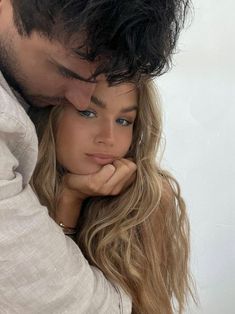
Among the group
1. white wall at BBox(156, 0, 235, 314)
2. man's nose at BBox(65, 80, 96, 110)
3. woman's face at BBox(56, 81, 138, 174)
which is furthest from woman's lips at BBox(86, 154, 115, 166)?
white wall at BBox(156, 0, 235, 314)

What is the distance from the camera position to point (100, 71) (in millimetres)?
929

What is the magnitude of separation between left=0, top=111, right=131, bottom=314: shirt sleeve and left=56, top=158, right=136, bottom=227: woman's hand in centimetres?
25

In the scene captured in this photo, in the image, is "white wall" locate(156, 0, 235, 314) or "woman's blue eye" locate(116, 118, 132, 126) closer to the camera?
"woman's blue eye" locate(116, 118, 132, 126)

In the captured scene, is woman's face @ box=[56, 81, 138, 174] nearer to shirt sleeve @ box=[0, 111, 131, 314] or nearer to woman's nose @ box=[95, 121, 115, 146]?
woman's nose @ box=[95, 121, 115, 146]

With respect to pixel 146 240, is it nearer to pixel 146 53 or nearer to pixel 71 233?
pixel 71 233

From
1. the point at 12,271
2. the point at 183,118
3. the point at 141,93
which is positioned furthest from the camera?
the point at 183,118

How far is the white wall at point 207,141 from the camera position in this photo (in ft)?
6.54

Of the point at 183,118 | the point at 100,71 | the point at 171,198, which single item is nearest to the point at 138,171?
the point at 171,198

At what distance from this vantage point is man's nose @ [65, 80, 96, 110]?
98 cm

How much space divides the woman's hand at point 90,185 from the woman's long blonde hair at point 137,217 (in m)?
0.02

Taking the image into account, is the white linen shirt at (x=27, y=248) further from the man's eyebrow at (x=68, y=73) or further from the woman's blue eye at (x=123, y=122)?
the woman's blue eye at (x=123, y=122)

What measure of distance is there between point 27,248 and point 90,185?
1.16ft

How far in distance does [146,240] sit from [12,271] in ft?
1.53

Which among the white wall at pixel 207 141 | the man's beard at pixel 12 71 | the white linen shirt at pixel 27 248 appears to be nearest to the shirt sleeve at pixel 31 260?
the white linen shirt at pixel 27 248
